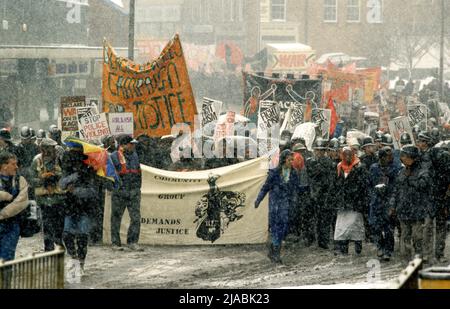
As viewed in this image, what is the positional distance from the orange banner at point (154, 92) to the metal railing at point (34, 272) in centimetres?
825

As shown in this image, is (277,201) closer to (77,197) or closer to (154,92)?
(77,197)

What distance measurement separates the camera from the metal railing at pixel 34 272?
564cm

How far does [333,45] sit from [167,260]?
2099 inches

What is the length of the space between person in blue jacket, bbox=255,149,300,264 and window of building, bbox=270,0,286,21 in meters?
54.4

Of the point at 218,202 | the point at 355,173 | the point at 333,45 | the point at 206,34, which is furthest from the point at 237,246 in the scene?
the point at 206,34

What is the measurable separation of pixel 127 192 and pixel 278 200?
84.3 inches

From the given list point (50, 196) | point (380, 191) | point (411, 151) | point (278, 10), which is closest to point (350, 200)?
point (380, 191)

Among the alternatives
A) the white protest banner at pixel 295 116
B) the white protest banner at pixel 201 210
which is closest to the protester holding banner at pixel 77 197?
the white protest banner at pixel 201 210

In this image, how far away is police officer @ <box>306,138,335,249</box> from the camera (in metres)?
13.4

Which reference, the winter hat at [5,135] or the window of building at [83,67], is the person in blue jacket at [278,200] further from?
the window of building at [83,67]

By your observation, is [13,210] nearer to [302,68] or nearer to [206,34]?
[302,68]

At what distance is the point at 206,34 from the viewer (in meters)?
75.9

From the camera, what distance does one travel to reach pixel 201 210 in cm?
1356

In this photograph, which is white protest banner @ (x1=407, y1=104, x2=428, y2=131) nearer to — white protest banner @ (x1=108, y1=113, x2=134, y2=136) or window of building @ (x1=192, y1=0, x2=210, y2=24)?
white protest banner @ (x1=108, y1=113, x2=134, y2=136)
